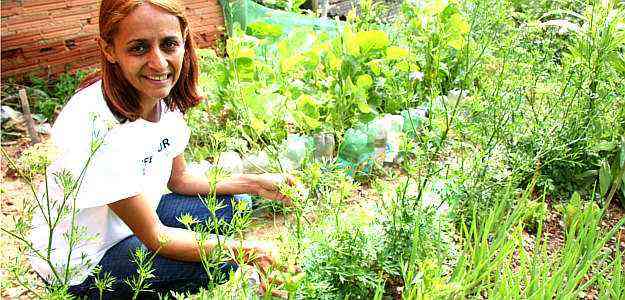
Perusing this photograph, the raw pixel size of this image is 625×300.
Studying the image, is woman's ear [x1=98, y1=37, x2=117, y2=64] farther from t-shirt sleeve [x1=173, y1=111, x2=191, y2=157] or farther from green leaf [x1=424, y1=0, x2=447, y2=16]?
green leaf [x1=424, y1=0, x2=447, y2=16]

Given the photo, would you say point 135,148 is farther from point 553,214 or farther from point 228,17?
point 228,17

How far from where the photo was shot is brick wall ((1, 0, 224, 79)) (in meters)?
3.47

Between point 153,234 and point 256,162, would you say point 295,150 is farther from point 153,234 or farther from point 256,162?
point 153,234

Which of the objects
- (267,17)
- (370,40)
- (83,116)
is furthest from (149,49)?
(267,17)

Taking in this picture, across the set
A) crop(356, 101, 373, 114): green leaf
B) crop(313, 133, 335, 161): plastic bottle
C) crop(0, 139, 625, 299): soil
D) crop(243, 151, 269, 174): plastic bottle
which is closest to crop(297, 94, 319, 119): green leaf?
crop(313, 133, 335, 161): plastic bottle

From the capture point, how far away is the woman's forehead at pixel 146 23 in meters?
1.57

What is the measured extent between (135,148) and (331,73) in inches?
62.9

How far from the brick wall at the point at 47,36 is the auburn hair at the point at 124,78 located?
1.45m

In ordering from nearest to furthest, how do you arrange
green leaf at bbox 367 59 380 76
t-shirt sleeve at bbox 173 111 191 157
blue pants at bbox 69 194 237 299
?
1. blue pants at bbox 69 194 237 299
2. t-shirt sleeve at bbox 173 111 191 157
3. green leaf at bbox 367 59 380 76

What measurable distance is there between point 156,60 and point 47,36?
2301 millimetres

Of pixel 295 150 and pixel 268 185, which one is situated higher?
pixel 268 185

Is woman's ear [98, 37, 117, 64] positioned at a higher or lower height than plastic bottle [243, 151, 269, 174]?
higher

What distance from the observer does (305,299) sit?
162 cm

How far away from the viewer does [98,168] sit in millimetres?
1610
